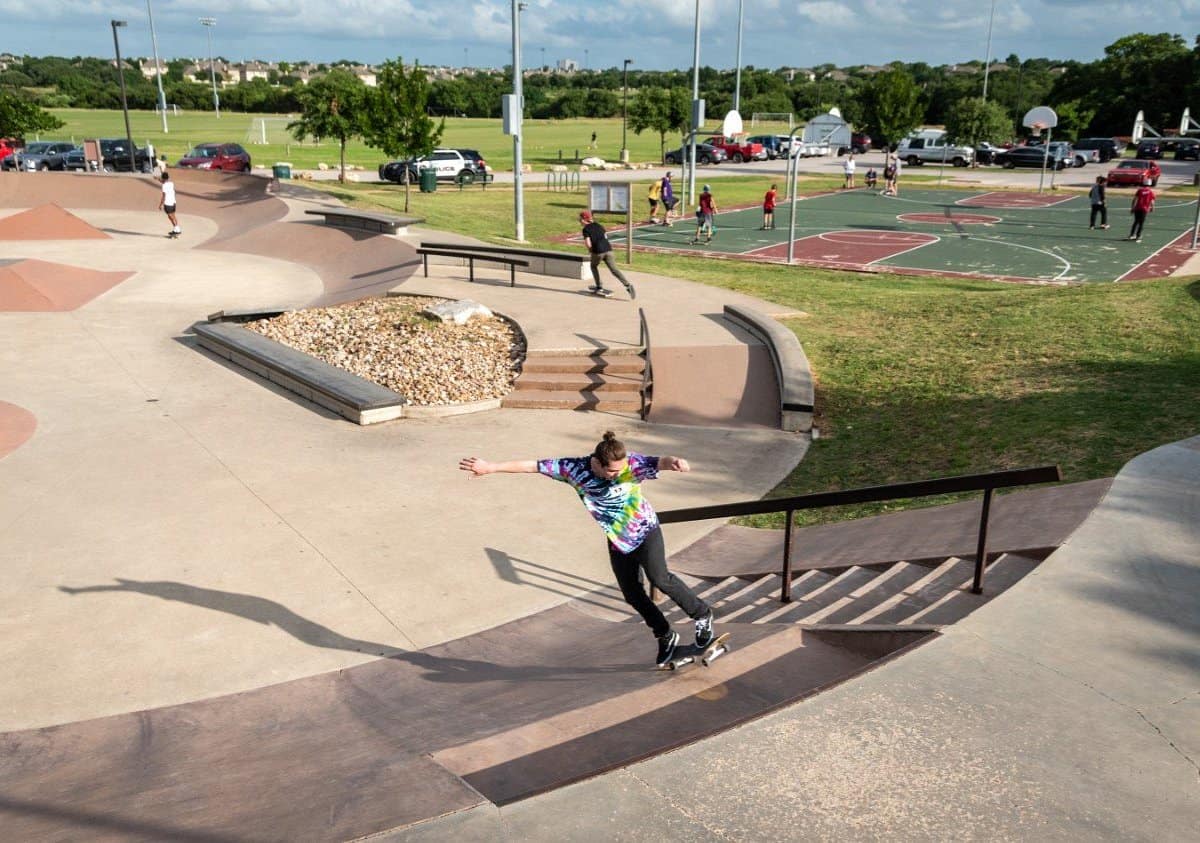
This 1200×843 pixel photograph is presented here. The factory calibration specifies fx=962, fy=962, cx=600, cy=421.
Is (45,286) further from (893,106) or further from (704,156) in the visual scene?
(704,156)

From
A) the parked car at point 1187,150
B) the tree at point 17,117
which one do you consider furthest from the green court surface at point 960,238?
the tree at point 17,117

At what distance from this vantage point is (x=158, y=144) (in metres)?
69.1

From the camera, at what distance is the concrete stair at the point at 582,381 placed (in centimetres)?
1369

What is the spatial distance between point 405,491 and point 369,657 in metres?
3.44

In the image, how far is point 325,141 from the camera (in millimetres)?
81250

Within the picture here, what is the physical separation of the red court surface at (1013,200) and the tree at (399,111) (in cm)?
2307

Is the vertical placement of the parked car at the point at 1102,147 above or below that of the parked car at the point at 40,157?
above

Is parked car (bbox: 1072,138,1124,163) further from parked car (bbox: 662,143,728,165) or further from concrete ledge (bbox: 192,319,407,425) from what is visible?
concrete ledge (bbox: 192,319,407,425)

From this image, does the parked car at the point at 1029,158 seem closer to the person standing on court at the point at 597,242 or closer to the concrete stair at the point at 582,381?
the person standing on court at the point at 597,242

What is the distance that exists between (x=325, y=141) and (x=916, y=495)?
82767 mm

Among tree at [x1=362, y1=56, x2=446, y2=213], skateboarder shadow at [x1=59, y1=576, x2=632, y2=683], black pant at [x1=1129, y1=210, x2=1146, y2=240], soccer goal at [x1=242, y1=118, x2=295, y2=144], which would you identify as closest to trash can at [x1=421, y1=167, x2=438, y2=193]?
tree at [x1=362, y1=56, x2=446, y2=213]

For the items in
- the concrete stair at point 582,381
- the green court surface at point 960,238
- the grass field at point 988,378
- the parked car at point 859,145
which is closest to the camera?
the grass field at point 988,378

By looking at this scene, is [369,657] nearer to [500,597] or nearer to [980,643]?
[500,597]

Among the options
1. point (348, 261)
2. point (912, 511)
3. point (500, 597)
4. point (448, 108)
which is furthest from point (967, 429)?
point (448, 108)
